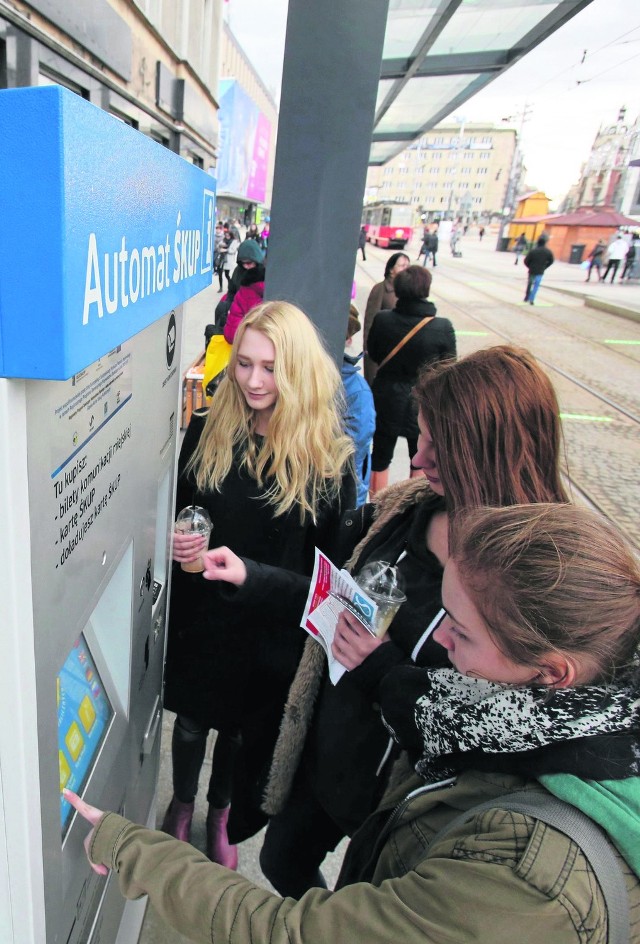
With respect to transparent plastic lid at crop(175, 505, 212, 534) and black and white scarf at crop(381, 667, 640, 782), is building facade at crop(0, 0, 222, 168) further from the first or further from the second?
black and white scarf at crop(381, 667, 640, 782)

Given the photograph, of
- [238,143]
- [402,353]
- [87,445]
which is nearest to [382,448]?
[402,353]

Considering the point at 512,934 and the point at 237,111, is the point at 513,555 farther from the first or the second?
the point at 237,111

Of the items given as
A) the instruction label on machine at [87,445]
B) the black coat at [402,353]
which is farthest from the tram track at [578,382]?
the instruction label on machine at [87,445]

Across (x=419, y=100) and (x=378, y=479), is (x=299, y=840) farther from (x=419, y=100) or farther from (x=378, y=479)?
(x=419, y=100)

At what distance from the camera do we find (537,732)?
782 mm

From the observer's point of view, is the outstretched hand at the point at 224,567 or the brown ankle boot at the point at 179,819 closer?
the outstretched hand at the point at 224,567

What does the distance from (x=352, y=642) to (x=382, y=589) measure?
14 centimetres

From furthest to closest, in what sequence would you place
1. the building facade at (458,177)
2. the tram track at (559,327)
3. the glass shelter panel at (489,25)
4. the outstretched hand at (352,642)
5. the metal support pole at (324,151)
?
1. the building facade at (458,177)
2. the tram track at (559,327)
3. the glass shelter panel at (489,25)
4. the metal support pole at (324,151)
5. the outstretched hand at (352,642)

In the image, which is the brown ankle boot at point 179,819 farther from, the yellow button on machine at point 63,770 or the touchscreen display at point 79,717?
the yellow button on machine at point 63,770

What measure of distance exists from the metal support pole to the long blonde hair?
1.11 metres

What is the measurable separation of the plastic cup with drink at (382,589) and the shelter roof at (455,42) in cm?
414

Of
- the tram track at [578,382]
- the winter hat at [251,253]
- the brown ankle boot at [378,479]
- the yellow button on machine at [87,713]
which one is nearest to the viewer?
the yellow button on machine at [87,713]

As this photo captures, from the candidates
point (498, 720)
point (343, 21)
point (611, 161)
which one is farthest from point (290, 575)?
point (611, 161)

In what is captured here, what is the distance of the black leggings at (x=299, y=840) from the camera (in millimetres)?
1685
